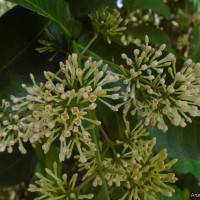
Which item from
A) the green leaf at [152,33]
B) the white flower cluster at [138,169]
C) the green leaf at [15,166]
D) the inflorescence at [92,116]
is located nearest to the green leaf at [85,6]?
the inflorescence at [92,116]

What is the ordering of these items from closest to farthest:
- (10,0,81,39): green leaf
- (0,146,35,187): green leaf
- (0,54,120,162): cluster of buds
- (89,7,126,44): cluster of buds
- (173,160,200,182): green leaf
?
(0,54,120,162): cluster of buds
(10,0,81,39): green leaf
(89,7,126,44): cluster of buds
(173,160,200,182): green leaf
(0,146,35,187): green leaf

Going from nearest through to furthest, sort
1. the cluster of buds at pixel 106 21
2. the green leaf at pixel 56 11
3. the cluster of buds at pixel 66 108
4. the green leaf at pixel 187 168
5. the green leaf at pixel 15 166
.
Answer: the cluster of buds at pixel 66 108, the green leaf at pixel 56 11, the cluster of buds at pixel 106 21, the green leaf at pixel 187 168, the green leaf at pixel 15 166

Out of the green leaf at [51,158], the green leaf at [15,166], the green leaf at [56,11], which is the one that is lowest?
the green leaf at [51,158]

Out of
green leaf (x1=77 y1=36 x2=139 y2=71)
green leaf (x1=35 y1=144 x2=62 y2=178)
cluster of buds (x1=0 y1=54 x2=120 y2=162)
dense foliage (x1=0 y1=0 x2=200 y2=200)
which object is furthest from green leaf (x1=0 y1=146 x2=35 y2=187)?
cluster of buds (x1=0 y1=54 x2=120 y2=162)

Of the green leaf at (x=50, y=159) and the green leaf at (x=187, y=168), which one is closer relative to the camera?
the green leaf at (x=50, y=159)

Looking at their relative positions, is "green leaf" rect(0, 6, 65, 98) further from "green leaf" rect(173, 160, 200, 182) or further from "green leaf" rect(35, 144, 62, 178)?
"green leaf" rect(173, 160, 200, 182)

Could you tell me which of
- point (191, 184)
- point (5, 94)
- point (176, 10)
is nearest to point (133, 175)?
point (5, 94)

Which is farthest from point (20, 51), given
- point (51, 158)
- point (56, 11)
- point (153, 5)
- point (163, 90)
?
point (153, 5)

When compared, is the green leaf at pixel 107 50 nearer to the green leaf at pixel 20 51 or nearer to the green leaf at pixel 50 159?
the green leaf at pixel 20 51
